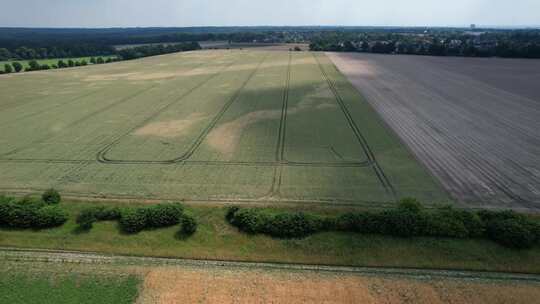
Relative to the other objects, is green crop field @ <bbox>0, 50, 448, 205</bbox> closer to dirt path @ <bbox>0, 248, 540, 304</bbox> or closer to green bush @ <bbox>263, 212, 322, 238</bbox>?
green bush @ <bbox>263, 212, 322, 238</bbox>

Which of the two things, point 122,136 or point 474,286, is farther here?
point 122,136

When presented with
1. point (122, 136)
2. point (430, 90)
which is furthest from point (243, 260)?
point (430, 90)

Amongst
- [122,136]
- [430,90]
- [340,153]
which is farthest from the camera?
[430,90]

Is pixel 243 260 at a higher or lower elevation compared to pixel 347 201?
lower

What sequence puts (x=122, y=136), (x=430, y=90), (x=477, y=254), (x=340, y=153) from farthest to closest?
1. (x=430, y=90)
2. (x=122, y=136)
3. (x=340, y=153)
4. (x=477, y=254)

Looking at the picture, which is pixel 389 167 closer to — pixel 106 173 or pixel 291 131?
pixel 291 131

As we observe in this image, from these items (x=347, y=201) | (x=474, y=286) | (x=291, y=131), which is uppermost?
(x=291, y=131)
